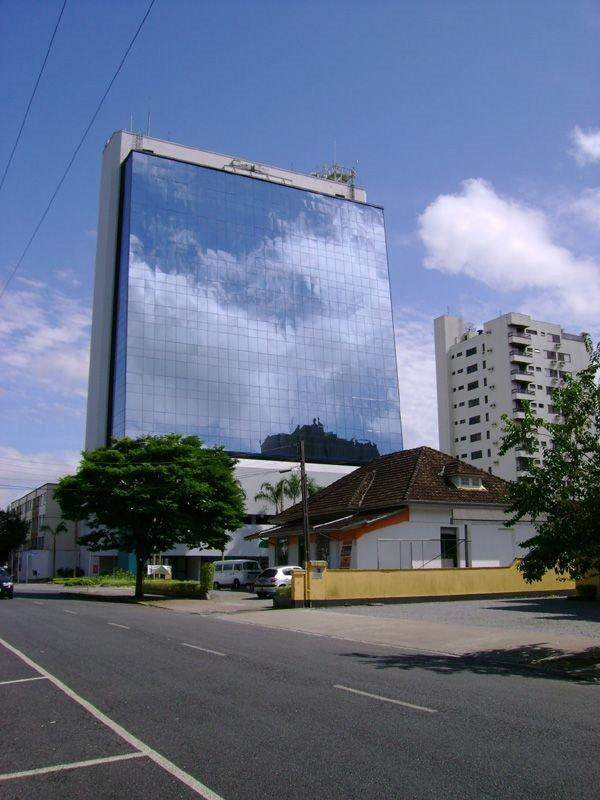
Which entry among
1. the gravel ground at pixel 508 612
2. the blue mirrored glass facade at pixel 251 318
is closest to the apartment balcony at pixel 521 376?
the blue mirrored glass facade at pixel 251 318

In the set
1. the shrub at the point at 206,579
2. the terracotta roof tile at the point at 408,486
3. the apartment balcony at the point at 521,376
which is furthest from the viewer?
the apartment balcony at the point at 521,376

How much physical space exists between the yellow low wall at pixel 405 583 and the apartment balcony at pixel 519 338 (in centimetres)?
6359

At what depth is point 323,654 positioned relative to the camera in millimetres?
15086

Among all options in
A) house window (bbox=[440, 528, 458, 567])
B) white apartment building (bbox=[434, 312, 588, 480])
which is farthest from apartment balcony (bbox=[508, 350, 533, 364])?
house window (bbox=[440, 528, 458, 567])

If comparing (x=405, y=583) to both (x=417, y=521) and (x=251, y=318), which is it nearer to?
(x=417, y=521)

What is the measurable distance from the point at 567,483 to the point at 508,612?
11902 millimetres

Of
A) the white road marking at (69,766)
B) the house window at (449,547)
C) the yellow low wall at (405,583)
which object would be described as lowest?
the white road marking at (69,766)

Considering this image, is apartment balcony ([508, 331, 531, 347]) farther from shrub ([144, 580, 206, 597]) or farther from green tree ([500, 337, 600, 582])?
green tree ([500, 337, 600, 582])

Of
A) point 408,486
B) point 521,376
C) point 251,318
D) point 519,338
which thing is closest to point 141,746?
point 408,486

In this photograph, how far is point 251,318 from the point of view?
100438mm

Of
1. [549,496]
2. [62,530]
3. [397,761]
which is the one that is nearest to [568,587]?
[549,496]

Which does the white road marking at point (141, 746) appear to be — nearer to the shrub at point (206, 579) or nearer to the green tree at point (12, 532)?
the shrub at point (206, 579)

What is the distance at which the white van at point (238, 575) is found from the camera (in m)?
50.6

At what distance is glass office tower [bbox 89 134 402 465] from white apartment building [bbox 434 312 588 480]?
11783mm
